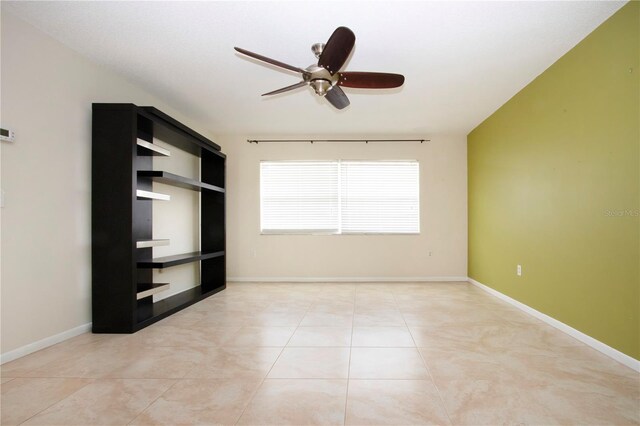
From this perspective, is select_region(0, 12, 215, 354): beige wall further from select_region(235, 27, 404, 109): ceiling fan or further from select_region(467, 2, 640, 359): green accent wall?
select_region(467, 2, 640, 359): green accent wall

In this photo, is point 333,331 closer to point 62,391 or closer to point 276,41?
point 62,391

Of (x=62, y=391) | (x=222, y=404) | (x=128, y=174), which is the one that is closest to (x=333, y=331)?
(x=222, y=404)

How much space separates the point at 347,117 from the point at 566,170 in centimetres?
270

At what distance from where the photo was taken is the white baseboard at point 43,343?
2379mm

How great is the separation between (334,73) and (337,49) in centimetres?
29

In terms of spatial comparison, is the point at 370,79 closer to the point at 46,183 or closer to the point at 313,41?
Answer: the point at 313,41

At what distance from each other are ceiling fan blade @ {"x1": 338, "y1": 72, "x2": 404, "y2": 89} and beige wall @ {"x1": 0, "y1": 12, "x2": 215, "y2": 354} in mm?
2281

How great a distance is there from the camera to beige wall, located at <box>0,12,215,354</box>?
2.41 meters

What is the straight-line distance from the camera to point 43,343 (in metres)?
2.63

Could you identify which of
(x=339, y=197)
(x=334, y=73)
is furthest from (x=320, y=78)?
(x=339, y=197)

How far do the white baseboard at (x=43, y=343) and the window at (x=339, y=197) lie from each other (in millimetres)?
3188

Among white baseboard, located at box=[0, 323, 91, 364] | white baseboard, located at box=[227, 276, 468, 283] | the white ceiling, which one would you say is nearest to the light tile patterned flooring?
white baseboard, located at box=[0, 323, 91, 364]

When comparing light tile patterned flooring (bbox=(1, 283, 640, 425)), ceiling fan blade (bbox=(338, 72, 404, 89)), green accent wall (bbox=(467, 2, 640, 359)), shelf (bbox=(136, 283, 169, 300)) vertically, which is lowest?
light tile patterned flooring (bbox=(1, 283, 640, 425))

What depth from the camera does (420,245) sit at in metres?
5.75
